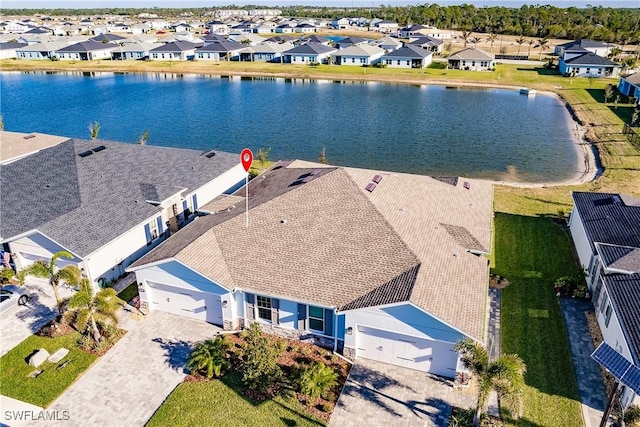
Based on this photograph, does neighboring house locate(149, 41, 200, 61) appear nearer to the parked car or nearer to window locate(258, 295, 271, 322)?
the parked car

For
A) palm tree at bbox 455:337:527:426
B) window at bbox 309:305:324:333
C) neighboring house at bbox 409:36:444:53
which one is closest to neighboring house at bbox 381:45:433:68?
neighboring house at bbox 409:36:444:53

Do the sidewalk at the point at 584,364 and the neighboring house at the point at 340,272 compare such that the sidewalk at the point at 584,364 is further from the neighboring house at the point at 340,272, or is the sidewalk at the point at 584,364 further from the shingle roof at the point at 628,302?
the neighboring house at the point at 340,272

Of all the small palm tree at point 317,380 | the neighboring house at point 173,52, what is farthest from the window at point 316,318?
the neighboring house at point 173,52

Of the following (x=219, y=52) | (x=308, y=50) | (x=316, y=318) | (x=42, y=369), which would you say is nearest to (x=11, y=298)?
(x=42, y=369)

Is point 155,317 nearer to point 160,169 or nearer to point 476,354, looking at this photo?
point 160,169

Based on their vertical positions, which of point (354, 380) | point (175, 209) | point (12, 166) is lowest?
point (354, 380)

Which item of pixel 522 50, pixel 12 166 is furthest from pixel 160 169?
pixel 522 50
